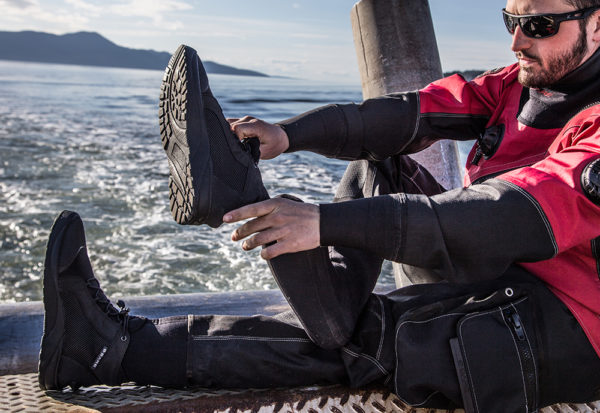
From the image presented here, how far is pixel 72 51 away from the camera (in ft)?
503

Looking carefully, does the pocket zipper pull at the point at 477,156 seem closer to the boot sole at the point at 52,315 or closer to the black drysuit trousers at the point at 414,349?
the black drysuit trousers at the point at 414,349

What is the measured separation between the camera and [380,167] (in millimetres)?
2367

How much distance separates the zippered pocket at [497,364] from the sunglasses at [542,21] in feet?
3.04

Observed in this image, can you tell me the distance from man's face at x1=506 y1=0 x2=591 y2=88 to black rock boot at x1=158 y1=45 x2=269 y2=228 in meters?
1.01

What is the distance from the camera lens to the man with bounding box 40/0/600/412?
5.34ft

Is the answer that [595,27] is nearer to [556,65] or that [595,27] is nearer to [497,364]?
[556,65]

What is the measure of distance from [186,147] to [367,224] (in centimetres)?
62

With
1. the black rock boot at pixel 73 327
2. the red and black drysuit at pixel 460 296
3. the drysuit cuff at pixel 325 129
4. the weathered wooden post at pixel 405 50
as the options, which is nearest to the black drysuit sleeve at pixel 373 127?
the drysuit cuff at pixel 325 129

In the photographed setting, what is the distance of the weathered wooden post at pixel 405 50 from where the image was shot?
415 cm

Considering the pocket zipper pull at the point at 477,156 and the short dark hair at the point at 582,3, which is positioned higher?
the short dark hair at the point at 582,3

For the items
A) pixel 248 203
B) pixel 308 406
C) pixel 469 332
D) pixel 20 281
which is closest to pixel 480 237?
pixel 469 332

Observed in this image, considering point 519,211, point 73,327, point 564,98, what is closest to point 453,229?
point 519,211

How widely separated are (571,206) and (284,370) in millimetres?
Result: 1073

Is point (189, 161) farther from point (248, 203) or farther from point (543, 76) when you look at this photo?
point (543, 76)
